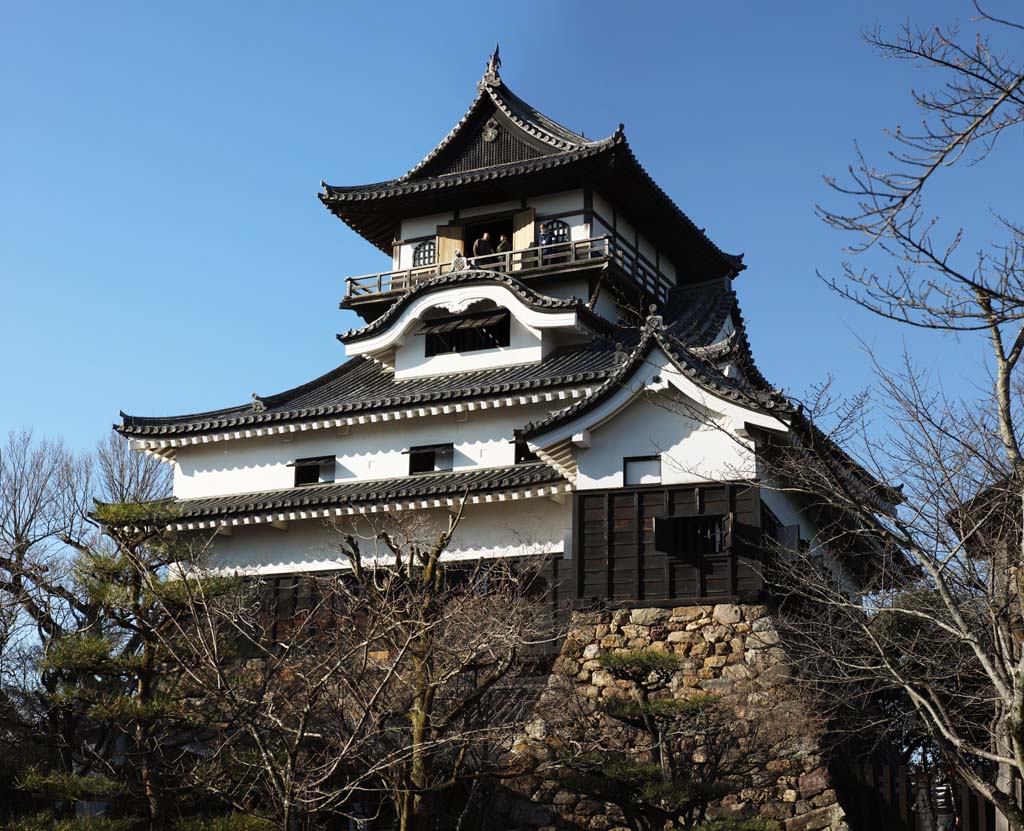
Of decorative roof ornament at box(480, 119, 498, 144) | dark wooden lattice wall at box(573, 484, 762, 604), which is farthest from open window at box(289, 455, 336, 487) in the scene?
decorative roof ornament at box(480, 119, 498, 144)

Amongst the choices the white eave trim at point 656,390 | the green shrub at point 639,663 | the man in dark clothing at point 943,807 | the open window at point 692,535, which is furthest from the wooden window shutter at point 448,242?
the man in dark clothing at point 943,807

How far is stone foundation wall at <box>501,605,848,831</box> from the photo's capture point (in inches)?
578

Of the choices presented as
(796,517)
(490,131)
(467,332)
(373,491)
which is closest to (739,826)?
(796,517)

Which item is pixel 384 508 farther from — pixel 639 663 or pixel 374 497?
pixel 639 663

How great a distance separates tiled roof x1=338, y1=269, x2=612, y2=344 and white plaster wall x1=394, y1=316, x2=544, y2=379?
1.97ft

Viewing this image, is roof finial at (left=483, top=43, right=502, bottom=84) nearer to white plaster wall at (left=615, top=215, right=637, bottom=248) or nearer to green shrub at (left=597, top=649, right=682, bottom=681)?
white plaster wall at (left=615, top=215, right=637, bottom=248)

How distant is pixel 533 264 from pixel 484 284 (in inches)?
79.6

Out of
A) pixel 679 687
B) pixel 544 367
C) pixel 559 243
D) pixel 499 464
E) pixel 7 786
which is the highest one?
pixel 559 243

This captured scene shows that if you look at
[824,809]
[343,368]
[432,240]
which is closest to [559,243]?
[432,240]

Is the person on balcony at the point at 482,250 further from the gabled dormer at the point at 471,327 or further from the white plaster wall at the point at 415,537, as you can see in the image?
the white plaster wall at the point at 415,537

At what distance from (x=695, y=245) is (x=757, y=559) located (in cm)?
1178

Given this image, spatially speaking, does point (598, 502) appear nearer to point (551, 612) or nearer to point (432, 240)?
point (551, 612)

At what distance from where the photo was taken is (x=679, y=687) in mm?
16359

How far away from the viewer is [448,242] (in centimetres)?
2544
